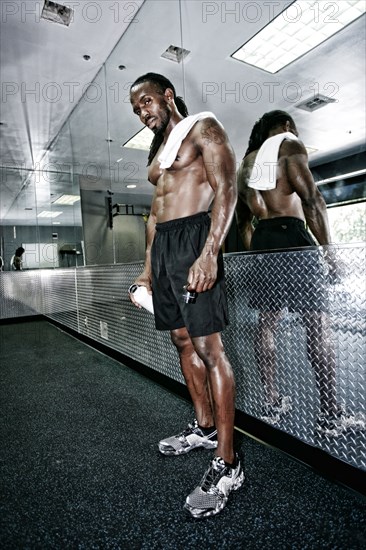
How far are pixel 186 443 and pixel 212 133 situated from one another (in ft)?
4.26

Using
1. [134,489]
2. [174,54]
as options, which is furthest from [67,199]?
[134,489]

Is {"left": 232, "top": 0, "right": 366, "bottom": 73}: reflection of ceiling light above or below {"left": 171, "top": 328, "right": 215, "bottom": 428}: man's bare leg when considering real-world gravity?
above

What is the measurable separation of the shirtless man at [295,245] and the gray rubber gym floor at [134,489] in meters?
0.25

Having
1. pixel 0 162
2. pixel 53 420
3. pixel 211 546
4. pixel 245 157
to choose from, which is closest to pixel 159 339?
pixel 53 420

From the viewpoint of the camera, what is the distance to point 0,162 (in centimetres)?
625

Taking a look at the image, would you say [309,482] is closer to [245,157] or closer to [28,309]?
[245,157]

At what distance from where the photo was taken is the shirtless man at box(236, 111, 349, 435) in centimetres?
142

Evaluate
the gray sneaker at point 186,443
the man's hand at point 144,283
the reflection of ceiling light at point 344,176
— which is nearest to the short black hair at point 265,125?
the reflection of ceiling light at point 344,176

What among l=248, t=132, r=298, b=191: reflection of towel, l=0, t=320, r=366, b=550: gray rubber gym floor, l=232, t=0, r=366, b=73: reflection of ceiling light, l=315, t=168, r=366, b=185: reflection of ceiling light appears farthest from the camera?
l=232, t=0, r=366, b=73: reflection of ceiling light

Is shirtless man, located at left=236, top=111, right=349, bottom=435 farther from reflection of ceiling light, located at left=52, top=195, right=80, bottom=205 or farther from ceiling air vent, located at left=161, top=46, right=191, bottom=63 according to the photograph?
reflection of ceiling light, located at left=52, top=195, right=80, bottom=205

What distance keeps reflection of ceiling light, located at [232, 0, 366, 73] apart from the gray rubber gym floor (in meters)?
2.32

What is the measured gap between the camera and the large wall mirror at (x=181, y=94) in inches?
68.6

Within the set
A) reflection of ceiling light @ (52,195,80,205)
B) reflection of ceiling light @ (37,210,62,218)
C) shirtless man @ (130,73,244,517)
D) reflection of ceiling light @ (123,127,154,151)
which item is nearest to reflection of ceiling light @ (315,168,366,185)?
shirtless man @ (130,73,244,517)

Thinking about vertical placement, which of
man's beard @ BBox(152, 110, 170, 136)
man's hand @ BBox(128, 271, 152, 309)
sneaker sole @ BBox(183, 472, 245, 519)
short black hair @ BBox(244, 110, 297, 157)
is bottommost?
sneaker sole @ BBox(183, 472, 245, 519)
